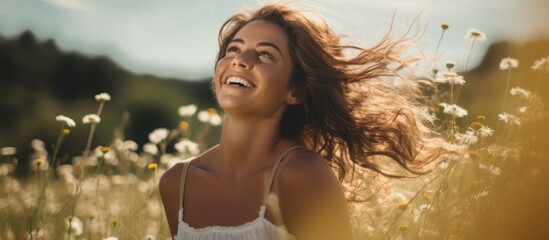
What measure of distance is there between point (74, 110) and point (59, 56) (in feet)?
3.48

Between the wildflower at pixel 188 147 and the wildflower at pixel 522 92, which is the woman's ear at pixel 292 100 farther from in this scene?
the wildflower at pixel 188 147

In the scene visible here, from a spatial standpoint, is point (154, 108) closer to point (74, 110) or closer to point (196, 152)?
point (74, 110)

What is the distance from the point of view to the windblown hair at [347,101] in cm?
316

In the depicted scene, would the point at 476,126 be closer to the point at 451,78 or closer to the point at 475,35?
the point at 451,78

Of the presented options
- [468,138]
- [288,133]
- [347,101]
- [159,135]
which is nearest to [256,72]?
[288,133]

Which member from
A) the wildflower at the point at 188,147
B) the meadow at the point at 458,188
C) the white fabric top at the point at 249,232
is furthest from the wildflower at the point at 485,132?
the wildflower at the point at 188,147

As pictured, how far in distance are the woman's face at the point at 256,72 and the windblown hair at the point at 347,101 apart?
0.29 feet

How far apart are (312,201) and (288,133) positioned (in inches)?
21.9

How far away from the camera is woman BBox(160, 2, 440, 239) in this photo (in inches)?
109

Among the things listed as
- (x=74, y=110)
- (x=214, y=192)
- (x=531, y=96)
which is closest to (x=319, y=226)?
(x=214, y=192)

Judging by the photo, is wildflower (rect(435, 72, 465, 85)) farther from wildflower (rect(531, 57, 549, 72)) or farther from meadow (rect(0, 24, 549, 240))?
wildflower (rect(531, 57, 549, 72))

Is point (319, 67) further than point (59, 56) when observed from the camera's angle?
No

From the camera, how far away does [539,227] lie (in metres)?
2.44

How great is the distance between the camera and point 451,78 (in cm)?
323
